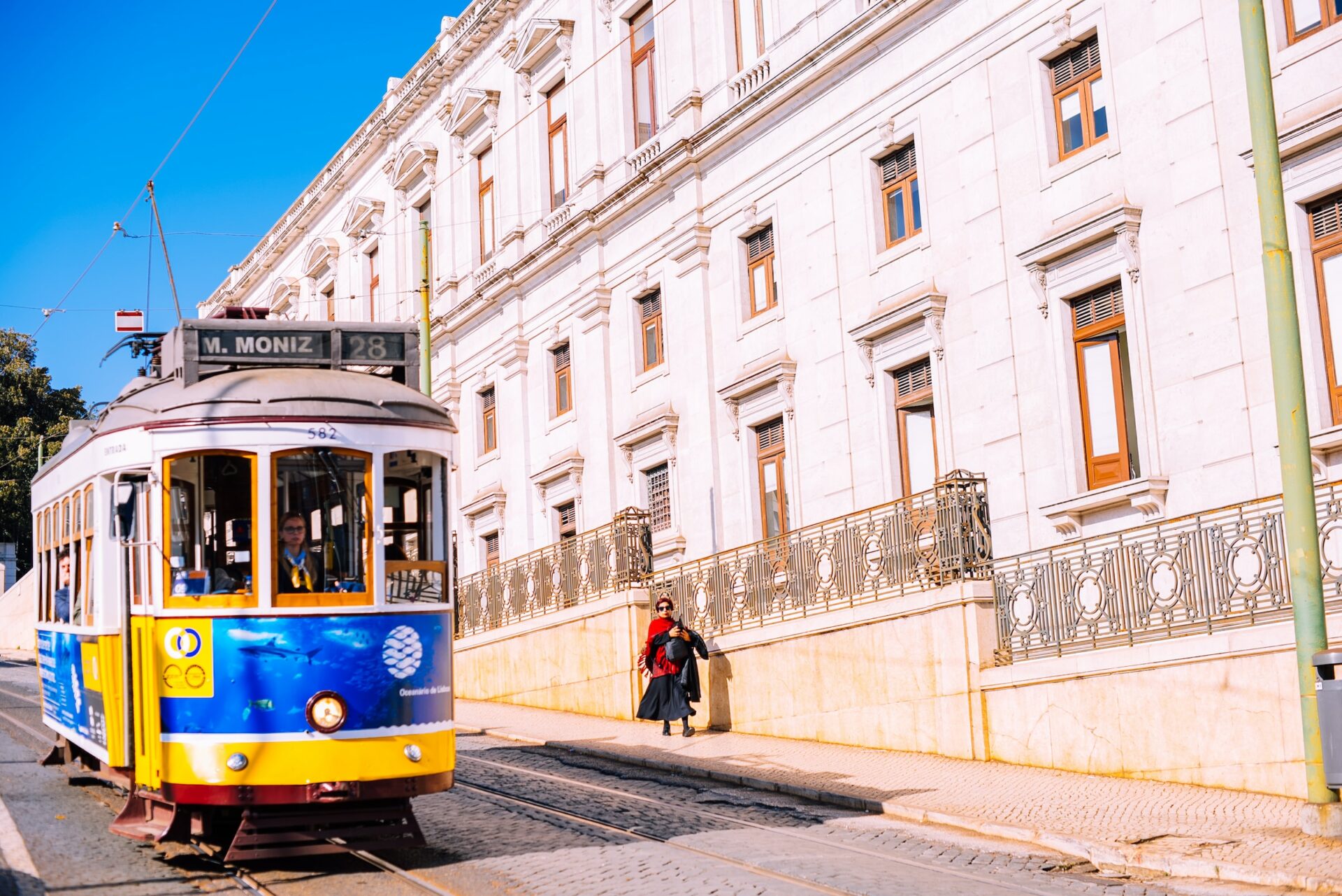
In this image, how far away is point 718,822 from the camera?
1309 centimetres

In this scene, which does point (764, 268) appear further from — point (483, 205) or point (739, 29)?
point (483, 205)

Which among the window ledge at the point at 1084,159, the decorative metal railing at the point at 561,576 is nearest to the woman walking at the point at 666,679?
the decorative metal railing at the point at 561,576

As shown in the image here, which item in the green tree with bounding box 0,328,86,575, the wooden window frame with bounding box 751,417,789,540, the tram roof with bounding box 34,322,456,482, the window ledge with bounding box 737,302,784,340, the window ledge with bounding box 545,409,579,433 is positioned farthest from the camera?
the green tree with bounding box 0,328,86,575

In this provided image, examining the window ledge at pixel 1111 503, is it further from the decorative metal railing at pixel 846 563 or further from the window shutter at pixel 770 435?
the window shutter at pixel 770 435

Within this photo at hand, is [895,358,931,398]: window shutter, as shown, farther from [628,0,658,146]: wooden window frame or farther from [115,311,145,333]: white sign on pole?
[115,311,145,333]: white sign on pole

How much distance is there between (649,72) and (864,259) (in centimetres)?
836

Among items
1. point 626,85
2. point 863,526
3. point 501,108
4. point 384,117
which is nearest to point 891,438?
point 863,526

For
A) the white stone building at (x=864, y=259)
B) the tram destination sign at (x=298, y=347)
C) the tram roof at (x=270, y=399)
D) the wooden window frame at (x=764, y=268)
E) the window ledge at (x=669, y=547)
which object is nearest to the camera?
the tram roof at (x=270, y=399)

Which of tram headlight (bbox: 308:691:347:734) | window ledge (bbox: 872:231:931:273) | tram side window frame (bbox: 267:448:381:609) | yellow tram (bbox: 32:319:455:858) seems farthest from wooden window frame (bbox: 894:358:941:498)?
tram headlight (bbox: 308:691:347:734)

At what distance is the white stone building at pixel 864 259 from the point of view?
1694cm

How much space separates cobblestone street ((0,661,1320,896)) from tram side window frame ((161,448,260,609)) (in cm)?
183

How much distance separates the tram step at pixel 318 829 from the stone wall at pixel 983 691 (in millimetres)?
7062

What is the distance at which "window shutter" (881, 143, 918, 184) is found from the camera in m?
22.1

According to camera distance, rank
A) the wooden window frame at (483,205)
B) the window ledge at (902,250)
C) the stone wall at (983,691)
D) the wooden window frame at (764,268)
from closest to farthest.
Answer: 1. the stone wall at (983,691)
2. the window ledge at (902,250)
3. the wooden window frame at (764,268)
4. the wooden window frame at (483,205)
